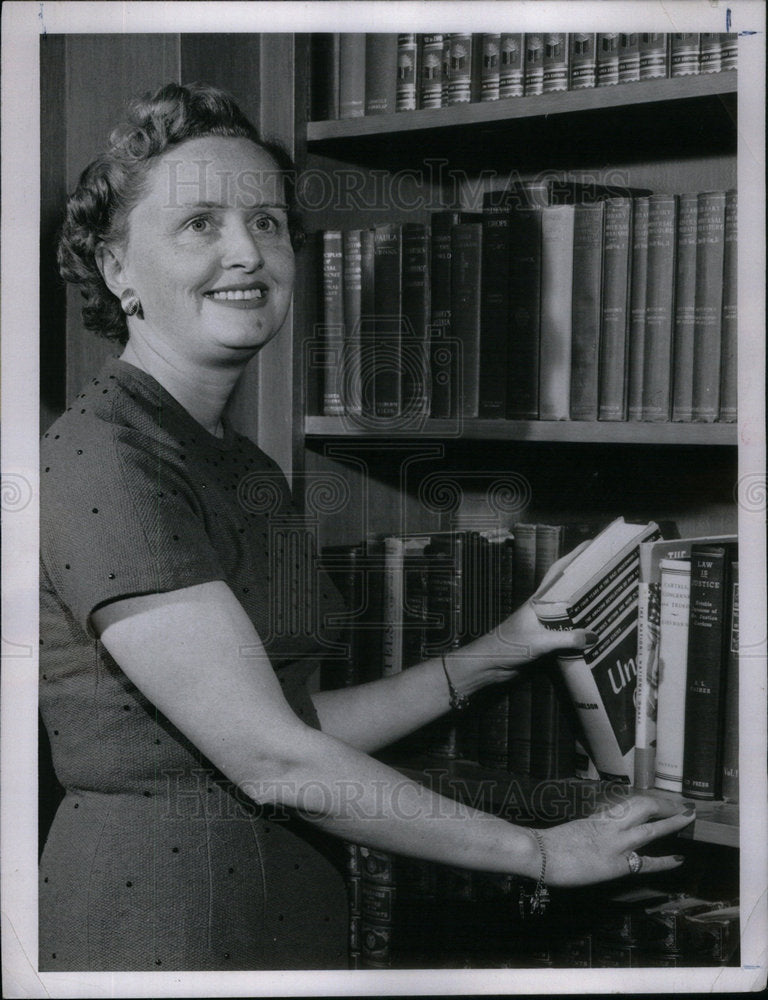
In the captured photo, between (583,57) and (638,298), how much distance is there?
0.28m

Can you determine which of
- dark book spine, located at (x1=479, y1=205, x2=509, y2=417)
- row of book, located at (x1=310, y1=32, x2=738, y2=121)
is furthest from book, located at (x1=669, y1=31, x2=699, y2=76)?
dark book spine, located at (x1=479, y1=205, x2=509, y2=417)

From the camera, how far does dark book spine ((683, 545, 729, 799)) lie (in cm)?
119

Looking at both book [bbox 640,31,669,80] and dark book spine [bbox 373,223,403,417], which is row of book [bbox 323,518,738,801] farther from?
book [bbox 640,31,669,80]

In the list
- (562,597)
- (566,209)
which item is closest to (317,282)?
(566,209)

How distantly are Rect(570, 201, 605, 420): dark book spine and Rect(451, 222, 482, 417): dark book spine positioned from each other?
0.11 metres

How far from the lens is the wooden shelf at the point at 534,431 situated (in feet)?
3.83

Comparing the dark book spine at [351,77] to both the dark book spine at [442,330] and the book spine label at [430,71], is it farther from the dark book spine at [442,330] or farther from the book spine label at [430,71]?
the dark book spine at [442,330]

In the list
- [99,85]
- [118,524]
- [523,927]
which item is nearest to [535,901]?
[523,927]

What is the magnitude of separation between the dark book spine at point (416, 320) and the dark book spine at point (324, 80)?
0.19 metres

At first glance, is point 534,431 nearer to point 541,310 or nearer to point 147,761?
point 541,310

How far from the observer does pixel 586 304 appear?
1.20 m

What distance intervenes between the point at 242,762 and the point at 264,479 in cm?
34

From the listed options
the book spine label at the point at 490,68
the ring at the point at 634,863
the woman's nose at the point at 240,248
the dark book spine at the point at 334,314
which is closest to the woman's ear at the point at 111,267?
the woman's nose at the point at 240,248

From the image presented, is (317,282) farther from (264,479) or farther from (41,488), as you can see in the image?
(41,488)
